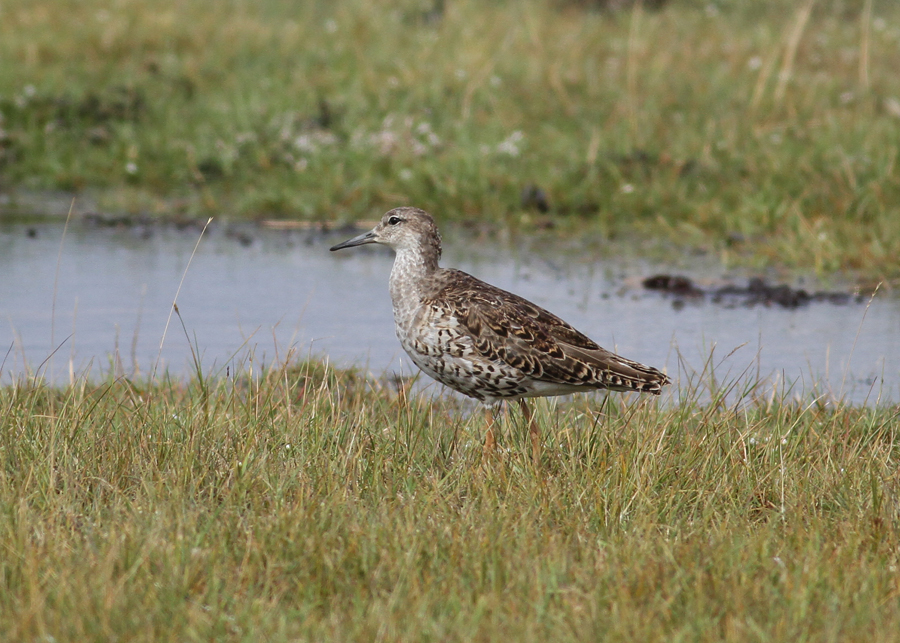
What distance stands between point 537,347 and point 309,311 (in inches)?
148

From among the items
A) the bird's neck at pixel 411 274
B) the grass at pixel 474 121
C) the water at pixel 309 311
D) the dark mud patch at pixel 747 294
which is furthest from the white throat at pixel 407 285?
the grass at pixel 474 121

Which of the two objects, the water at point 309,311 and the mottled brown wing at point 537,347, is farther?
the water at point 309,311

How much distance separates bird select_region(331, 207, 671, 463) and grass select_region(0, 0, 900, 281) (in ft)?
16.1

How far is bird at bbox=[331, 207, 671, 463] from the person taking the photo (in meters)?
5.88

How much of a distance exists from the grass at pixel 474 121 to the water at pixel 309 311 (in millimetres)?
974

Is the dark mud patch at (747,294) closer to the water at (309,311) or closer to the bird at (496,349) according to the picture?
the water at (309,311)

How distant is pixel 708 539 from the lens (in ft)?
15.8

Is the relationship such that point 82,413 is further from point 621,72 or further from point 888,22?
point 888,22

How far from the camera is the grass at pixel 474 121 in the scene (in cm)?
1210

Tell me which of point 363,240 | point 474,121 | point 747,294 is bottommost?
point 363,240

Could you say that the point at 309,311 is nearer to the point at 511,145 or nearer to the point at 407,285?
the point at 407,285

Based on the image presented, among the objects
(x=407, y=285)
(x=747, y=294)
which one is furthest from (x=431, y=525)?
(x=747, y=294)

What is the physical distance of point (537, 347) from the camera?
595cm

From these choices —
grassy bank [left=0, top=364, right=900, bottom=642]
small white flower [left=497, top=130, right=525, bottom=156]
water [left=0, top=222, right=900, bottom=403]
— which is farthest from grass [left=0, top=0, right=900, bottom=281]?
A: grassy bank [left=0, top=364, right=900, bottom=642]
